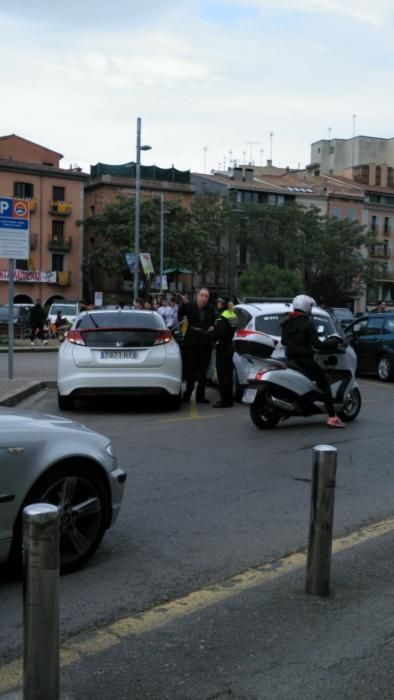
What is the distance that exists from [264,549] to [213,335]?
6.91 metres

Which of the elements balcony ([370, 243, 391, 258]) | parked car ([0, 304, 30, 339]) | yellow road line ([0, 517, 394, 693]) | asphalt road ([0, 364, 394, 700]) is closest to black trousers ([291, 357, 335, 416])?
asphalt road ([0, 364, 394, 700])

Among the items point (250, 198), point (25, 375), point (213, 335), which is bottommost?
point (25, 375)

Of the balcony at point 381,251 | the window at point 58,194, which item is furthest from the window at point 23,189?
the balcony at point 381,251

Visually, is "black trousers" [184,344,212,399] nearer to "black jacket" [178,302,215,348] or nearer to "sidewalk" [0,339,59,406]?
"black jacket" [178,302,215,348]

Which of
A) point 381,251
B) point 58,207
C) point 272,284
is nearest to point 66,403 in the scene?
point 272,284

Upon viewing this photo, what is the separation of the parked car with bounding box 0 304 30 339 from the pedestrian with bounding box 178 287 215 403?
73.6ft

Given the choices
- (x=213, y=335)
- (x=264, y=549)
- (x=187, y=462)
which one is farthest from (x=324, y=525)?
(x=213, y=335)

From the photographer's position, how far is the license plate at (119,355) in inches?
430

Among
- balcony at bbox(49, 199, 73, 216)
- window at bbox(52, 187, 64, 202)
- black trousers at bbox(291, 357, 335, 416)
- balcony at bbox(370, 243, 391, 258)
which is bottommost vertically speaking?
black trousers at bbox(291, 357, 335, 416)

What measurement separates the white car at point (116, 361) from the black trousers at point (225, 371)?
932mm

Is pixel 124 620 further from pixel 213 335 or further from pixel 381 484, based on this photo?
pixel 213 335

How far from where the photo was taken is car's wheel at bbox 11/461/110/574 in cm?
451

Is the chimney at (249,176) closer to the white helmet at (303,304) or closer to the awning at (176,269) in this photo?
the awning at (176,269)

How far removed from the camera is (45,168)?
2507 inches
